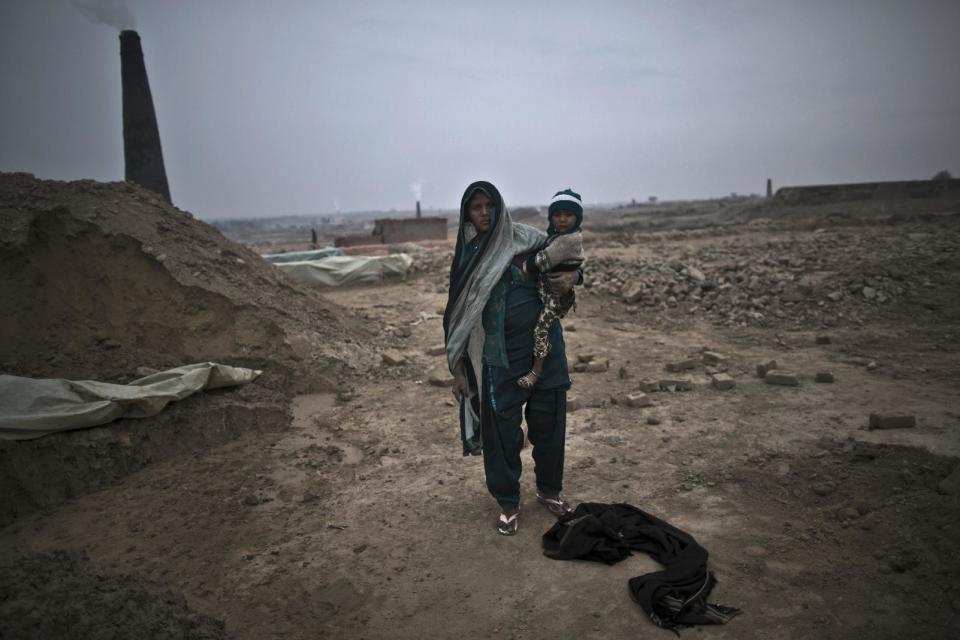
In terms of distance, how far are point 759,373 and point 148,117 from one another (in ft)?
38.5

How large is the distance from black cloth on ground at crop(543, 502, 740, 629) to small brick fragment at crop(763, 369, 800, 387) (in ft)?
9.20

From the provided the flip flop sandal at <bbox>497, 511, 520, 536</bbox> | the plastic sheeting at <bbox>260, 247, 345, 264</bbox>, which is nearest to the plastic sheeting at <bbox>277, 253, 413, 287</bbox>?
the plastic sheeting at <bbox>260, 247, 345, 264</bbox>

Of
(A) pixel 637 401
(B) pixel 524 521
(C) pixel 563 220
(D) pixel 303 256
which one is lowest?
(B) pixel 524 521

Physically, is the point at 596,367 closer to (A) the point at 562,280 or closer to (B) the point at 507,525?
(B) the point at 507,525

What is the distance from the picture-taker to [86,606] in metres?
2.01

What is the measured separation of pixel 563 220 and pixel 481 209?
433 mm

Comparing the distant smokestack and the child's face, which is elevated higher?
the distant smokestack

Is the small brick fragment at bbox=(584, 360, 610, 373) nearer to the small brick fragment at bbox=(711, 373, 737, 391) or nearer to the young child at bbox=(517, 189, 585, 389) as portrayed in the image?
the small brick fragment at bbox=(711, 373, 737, 391)

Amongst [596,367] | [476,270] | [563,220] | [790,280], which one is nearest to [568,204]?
[563,220]

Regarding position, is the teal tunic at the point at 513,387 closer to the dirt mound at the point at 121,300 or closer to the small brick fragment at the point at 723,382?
the small brick fragment at the point at 723,382

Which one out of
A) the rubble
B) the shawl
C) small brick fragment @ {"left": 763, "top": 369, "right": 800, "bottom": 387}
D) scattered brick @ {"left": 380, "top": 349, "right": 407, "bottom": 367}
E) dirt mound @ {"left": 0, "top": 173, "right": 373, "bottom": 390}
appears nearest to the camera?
the shawl

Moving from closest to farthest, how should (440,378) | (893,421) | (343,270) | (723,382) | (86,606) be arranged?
(86,606)
(893,421)
(723,382)
(440,378)
(343,270)

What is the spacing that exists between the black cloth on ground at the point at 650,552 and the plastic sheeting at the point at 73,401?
291 centimetres

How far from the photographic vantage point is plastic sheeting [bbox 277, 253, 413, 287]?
1218 cm
